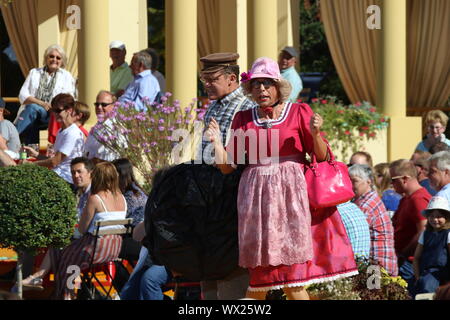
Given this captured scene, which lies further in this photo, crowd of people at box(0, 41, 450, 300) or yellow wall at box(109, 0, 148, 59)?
yellow wall at box(109, 0, 148, 59)

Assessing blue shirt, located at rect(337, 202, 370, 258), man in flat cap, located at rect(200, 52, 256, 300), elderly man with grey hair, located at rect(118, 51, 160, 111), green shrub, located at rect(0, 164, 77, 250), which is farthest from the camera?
elderly man with grey hair, located at rect(118, 51, 160, 111)

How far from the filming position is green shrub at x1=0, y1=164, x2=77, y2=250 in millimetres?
8281

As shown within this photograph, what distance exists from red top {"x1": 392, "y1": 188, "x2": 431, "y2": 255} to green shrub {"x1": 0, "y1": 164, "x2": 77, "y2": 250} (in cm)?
273

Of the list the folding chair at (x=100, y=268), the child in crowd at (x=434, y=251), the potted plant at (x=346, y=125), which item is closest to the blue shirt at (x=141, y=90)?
the potted plant at (x=346, y=125)

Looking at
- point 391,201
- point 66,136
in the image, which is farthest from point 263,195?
point 66,136

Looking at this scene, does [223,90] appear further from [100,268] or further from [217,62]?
[100,268]

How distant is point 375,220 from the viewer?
8.62 metres

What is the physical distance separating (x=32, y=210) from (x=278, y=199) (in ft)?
8.91

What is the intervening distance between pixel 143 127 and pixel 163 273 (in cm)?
400

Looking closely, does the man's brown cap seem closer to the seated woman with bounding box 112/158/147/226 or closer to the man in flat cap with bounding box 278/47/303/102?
the seated woman with bounding box 112/158/147/226

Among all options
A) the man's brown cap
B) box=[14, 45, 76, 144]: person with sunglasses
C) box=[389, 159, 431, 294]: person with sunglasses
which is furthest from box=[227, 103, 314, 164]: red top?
box=[14, 45, 76, 144]: person with sunglasses

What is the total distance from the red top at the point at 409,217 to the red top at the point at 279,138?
3.09 meters

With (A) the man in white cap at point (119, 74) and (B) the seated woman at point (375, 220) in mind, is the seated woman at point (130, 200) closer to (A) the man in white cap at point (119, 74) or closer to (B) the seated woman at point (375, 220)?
(B) the seated woman at point (375, 220)
